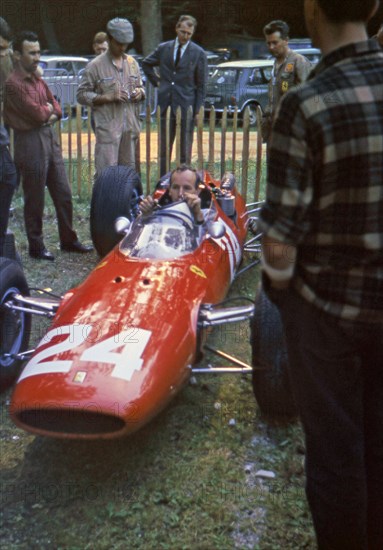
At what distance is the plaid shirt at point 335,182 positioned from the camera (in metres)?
1.91

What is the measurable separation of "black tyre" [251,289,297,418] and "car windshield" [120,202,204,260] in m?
0.84

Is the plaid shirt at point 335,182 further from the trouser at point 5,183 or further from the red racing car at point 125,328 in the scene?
the trouser at point 5,183

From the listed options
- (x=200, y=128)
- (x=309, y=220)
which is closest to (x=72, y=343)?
(x=309, y=220)

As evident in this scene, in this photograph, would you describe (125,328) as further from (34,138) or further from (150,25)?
(150,25)

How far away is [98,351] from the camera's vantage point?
349 cm

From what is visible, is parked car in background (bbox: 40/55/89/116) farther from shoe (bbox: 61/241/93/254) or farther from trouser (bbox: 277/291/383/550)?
trouser (bbox: 277/291/383/550)

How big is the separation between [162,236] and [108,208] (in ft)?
6.27

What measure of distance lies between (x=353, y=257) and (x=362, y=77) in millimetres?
491

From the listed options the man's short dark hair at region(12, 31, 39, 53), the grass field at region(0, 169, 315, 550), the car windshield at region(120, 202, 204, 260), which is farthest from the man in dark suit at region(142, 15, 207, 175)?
the grass field at region(0, 169, 315, 550)

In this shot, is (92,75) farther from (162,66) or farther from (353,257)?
(353,257)

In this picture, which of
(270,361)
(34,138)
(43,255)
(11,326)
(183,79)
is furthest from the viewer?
(183,79)

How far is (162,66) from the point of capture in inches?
381

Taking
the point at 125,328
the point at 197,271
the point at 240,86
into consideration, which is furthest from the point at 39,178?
the point at 240,86

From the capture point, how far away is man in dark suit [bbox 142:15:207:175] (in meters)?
9.50
